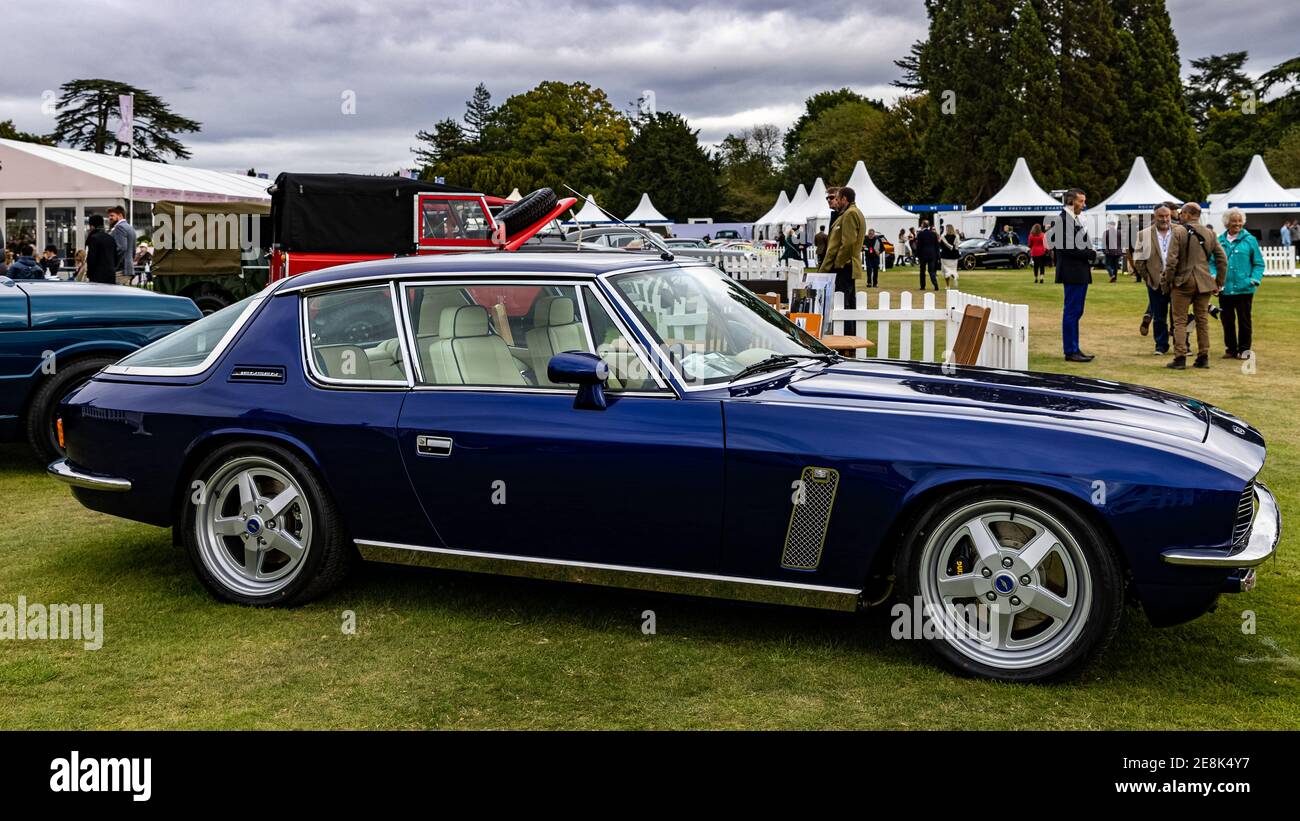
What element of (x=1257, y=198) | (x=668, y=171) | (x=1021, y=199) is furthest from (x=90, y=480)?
(x=668, y=171)

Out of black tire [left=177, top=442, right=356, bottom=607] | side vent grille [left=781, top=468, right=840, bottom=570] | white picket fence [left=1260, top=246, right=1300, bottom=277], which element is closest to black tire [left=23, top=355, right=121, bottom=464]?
black tire [left=177, top=442, right=356, bottom=607]

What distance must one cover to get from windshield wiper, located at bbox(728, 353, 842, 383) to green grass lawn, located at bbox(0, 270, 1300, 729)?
921 millimetres

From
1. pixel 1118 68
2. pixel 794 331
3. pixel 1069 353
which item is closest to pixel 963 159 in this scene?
pixel 1118 68

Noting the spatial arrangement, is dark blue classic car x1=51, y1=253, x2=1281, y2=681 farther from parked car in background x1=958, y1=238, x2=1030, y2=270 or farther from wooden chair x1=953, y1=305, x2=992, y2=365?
parked car in background x1=958, y1=238, x2=1030, y2=270

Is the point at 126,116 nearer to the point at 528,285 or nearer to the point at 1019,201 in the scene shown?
the point at 528,285

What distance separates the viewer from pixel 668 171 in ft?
347

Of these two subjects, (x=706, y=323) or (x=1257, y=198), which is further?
(x=1257, y=198)

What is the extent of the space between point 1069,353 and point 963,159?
58.5m

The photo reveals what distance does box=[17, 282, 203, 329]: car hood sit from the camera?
8.05 meters

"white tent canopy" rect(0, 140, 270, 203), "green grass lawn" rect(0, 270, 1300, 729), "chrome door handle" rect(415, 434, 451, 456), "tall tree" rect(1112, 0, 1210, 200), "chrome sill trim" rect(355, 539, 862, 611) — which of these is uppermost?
"tall tree" rect(1112, 0, 1210, 200)

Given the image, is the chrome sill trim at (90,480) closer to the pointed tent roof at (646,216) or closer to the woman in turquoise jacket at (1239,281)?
the woman in turquoise jacket at (1239,281)

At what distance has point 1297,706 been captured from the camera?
Answer: 3.93 metres

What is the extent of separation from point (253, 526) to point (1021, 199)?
1846 inches
